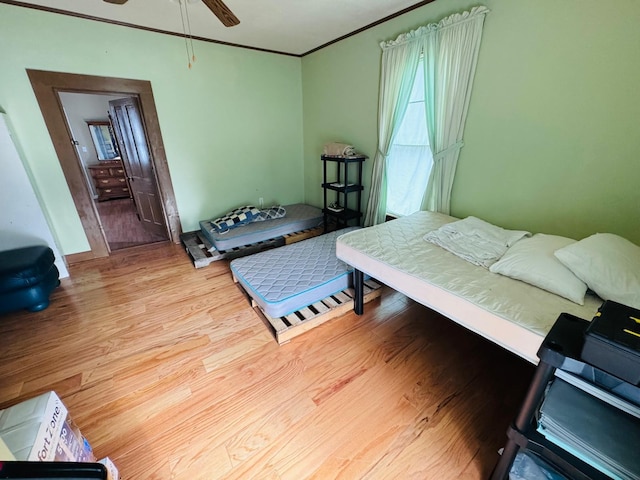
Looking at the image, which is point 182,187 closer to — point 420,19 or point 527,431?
point 420,19

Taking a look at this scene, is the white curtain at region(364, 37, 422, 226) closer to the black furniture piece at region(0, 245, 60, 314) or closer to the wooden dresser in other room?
the black furniture piece at region(0, 245, 60, 314)

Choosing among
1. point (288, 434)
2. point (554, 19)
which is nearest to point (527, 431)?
point (288, 434)

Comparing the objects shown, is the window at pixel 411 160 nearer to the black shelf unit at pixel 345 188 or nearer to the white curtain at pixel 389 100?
the white curtain at pixel 389 100

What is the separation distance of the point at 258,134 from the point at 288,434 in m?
3.64

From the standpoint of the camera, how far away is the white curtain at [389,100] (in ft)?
7.75

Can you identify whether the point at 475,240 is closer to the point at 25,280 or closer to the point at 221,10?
the point at 221,10

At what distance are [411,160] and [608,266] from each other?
1796 mm

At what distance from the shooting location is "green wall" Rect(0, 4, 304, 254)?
94.3 inches

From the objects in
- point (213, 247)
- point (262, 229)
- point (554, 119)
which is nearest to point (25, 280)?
point (213, 247)

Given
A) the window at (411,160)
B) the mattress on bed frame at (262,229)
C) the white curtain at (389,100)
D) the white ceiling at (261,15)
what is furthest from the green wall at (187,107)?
the window at (411,160)

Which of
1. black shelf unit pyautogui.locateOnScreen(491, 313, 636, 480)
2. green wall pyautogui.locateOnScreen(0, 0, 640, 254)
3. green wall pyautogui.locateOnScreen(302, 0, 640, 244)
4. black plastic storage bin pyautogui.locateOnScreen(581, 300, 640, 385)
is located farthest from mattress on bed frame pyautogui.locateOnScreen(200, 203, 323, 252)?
black plastic storage bin pyautogui.locateOnScreen(581, 300, 640, 385)

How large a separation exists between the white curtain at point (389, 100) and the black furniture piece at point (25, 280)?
3181 mm

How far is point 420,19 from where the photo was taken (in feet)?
7.34

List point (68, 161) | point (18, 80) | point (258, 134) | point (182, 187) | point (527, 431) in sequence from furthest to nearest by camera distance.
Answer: point (258, 134)
point (182, 187)
point (68, 161)
point (18, 80)
point (527, 431)
